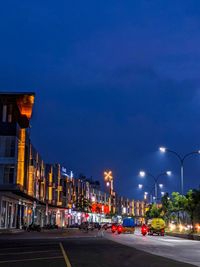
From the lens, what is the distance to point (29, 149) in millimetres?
91562

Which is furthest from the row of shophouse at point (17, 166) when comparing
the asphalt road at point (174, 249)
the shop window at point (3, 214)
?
the asphalt road at point (174, 249)

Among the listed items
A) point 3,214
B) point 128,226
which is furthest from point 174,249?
point 128,226

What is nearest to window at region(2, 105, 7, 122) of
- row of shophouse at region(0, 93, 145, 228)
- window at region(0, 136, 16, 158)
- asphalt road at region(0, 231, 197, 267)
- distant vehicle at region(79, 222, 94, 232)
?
row of shophouse at region(0, 93, 145, 228)

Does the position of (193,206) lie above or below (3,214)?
above

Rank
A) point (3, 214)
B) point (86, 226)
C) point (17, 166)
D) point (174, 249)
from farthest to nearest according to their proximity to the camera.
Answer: point (86, 226) → point (17, 166) → point (3, 214) → point (174, 249)

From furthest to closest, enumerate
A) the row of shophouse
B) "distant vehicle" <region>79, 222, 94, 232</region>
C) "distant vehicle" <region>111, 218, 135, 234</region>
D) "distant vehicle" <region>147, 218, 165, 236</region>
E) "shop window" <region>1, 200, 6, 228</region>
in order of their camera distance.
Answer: "distant vehicle" <region>79, 222, 94, 232</region> → "distant vehicle" <region>111, 218, 135, 234</region> → the row of shophouse → "shop window" <region>1, 200, 6, 228</region> → "distant vehicle" <region>147, 218, 165, 236</region>

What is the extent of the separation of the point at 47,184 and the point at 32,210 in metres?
29.1

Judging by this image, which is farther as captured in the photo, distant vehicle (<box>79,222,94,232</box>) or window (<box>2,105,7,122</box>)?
distant vehicle (<box>79,222,94,232</box>)

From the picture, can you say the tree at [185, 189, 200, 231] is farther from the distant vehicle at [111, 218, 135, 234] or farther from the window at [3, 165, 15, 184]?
the window at [3, 165, 15, 184]

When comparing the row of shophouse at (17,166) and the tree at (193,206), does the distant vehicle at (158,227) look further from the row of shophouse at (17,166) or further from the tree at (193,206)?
the row of shophouse at (17,166)

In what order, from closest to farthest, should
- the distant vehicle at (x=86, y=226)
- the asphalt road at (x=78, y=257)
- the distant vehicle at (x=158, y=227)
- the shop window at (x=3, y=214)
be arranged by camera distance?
the asphalt road at (x=78, y=257)
the distant vehicle at (x=158, y=227)
the shop window at (x=3, y=214)
the distant vehicle at (x=86, y=226)

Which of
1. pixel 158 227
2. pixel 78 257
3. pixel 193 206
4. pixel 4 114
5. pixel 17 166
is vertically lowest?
pixel 78 257

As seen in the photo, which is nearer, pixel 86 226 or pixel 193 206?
pixel 193 206

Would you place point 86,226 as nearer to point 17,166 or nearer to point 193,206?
point 17,166
